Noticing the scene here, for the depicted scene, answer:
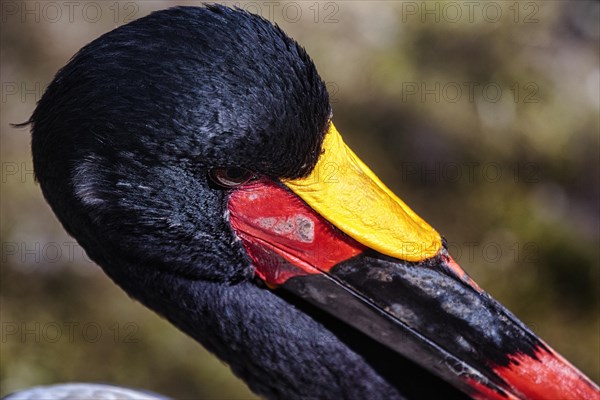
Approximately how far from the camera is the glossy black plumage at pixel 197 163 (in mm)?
2037

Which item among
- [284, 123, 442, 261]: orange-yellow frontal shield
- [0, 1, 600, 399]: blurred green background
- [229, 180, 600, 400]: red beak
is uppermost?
[284, 123, 442, 261]: orange-yellow frontal shield

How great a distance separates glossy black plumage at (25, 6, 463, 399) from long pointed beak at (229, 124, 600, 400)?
0.07m

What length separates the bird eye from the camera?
6.95 ft

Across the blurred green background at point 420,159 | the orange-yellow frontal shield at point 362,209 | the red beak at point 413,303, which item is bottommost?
the blurred green background at point 420,159

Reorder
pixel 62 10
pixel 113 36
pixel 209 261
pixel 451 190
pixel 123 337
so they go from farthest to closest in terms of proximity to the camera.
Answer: pixel 62 10
pixel 451 190
pixel 123 337
pixel 209 261
pixel 113 36

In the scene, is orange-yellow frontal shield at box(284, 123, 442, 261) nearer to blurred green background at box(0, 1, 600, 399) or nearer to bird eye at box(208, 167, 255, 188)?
bird eye at box(208, 167, 255, 188)

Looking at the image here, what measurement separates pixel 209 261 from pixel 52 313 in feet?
9.21

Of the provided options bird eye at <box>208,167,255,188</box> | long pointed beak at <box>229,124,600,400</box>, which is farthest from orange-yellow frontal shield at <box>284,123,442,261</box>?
bird eye at <box>208,167,255,188</box>

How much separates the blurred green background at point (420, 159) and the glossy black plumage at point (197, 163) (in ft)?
7.54

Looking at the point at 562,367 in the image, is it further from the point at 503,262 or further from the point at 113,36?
the point at 503,262

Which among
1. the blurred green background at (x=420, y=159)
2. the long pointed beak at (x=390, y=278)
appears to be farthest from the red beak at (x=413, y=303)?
the blurred green background at (x=420, y=159)

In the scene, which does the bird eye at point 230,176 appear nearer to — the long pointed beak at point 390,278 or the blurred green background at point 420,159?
the long pointed beak at point 390,278

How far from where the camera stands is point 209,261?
2.28 m

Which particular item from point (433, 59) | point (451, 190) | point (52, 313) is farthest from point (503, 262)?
point (52, 313)
